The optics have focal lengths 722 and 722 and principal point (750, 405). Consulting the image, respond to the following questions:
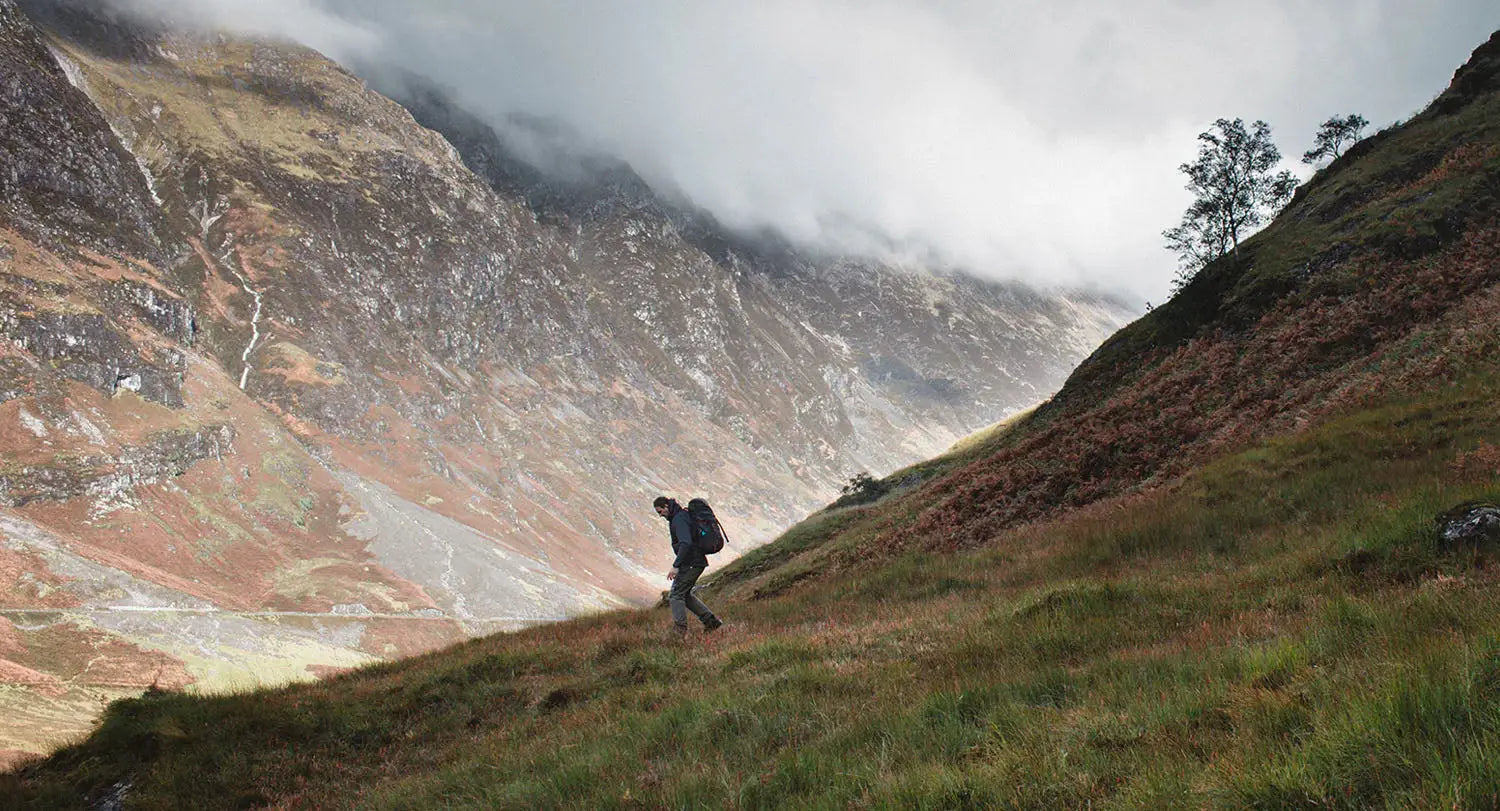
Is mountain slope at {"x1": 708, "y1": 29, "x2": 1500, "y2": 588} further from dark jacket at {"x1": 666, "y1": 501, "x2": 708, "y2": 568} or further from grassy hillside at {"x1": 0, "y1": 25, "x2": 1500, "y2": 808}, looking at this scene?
dark jacket at {"x1": 666, "y1": 501, "x2": 708, "y2": 568}

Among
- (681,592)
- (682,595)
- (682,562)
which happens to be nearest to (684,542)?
(682,562)

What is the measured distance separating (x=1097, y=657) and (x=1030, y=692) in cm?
110

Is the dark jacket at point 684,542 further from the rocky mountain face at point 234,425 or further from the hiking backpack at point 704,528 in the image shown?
the rocky mountain face at point 234,425

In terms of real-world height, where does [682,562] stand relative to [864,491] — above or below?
below

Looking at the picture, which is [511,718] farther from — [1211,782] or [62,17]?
[62,17]

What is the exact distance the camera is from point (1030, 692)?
5660mm

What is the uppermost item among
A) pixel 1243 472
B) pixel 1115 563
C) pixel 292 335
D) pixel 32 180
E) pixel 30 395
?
pixel 32 180

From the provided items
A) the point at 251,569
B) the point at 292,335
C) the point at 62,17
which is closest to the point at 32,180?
the point at 292,335

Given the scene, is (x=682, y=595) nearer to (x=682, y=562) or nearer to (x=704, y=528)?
(x=682, y=562)

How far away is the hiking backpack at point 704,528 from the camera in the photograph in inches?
531

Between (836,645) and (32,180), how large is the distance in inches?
6125

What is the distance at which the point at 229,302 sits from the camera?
13825 cm

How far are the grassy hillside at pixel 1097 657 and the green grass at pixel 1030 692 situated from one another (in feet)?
0.12

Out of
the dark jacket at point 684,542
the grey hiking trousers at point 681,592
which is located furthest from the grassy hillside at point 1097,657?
the dark jacket at point 684,542
